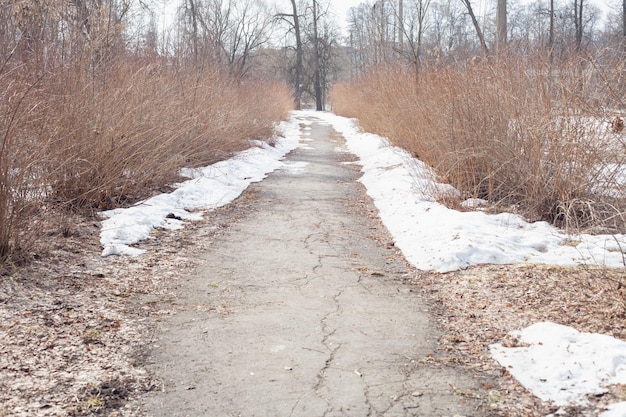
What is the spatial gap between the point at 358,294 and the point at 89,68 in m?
4.93

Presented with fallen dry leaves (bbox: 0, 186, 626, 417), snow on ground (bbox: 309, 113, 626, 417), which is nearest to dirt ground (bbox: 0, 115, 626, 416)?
fallen dry leaves (bbox: 0, 186, 626, 417)

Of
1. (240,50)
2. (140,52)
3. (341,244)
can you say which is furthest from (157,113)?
(240,50)

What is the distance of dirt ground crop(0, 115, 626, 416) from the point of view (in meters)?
3.11

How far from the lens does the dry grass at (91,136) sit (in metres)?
5.07

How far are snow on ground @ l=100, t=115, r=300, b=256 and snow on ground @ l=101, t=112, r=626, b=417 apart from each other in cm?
1

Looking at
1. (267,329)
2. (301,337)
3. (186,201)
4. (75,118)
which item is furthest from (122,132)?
(301,337)

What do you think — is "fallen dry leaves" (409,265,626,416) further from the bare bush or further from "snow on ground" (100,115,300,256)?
the bare bush

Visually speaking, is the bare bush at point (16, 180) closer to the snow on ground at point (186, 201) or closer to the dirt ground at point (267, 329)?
the dirt ground at point (267, 329)

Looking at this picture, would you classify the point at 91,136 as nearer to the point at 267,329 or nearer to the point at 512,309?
the point at 267,329

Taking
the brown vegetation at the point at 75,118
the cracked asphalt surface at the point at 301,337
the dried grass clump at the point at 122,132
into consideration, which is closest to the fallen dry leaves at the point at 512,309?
the cracked asphalt surface at the point at 301,337

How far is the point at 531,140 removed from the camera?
23.5 feet

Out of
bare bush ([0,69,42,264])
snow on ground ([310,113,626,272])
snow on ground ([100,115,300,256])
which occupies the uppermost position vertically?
bare bush ([0,69,42,264])

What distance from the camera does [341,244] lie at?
21.6 feet

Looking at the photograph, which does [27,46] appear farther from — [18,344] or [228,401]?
[228,401]
